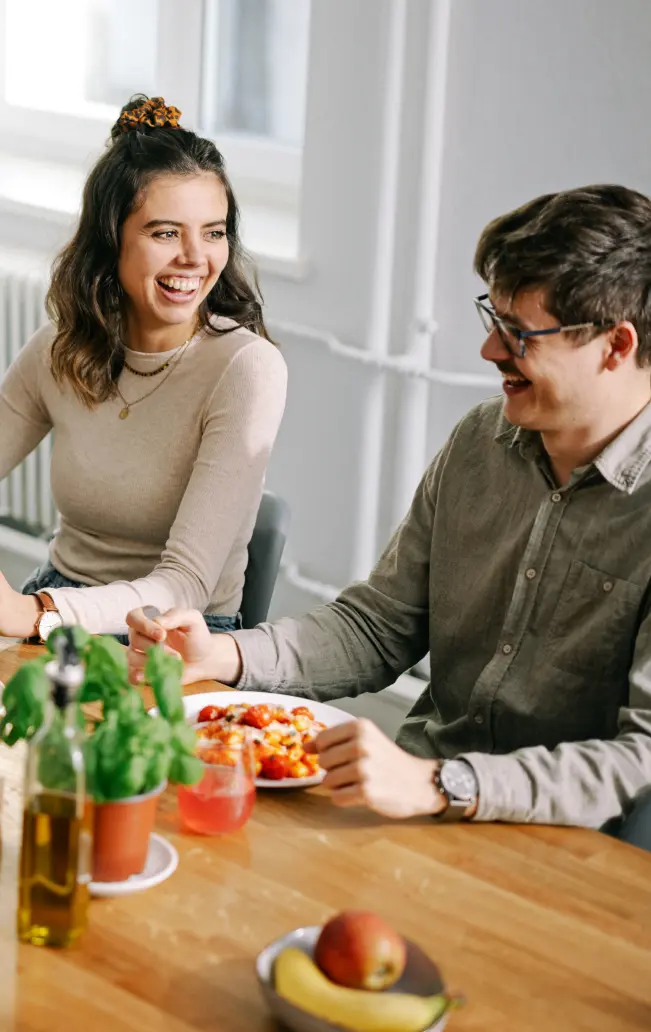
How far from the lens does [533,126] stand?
274 cm

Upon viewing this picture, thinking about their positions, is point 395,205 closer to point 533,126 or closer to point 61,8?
point 533,126

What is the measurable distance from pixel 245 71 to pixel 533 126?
3.59 feet

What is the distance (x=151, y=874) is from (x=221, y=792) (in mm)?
105

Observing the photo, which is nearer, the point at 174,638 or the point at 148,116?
the point at 174,638

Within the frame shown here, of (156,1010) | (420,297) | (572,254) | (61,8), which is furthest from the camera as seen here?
(61,8)

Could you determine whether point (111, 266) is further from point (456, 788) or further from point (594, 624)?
point (456, 788)

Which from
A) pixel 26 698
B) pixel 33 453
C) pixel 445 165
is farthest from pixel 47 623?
pixel 33 453

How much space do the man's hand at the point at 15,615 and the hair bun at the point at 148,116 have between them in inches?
33.4

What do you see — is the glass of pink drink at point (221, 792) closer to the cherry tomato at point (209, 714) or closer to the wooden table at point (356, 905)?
the wooden table at point (356, 905)

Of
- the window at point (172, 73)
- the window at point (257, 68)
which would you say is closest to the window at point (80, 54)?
the window at point (172, 73)

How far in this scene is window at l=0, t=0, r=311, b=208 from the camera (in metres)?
3.50

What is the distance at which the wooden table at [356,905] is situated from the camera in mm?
1139

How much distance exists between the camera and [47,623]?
1929 millimetres

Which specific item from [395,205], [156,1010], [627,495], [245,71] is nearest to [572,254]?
[627,495]
